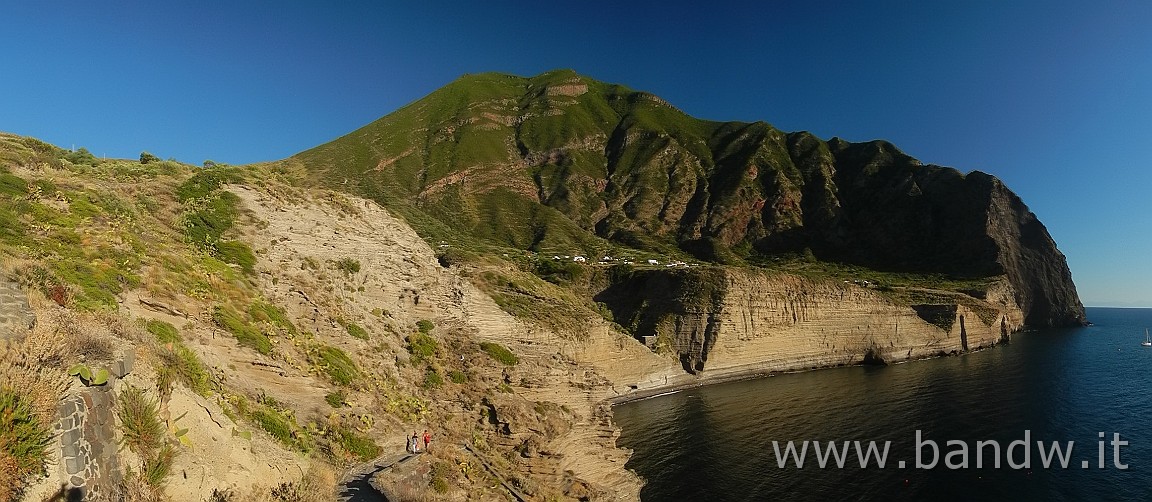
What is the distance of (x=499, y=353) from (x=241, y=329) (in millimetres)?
18221

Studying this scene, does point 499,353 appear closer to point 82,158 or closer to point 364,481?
point 364,481

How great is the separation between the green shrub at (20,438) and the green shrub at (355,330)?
16.4 meters

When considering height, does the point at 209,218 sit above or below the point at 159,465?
above

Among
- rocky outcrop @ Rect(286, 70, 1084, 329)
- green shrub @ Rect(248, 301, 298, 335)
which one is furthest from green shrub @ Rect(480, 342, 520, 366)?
rocky outcrop @ Rect(286, 70, 1084, 329)

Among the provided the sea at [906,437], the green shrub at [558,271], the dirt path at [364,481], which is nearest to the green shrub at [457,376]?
the dirt path at [364,481]

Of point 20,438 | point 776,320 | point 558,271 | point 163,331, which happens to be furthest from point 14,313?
point 558,271

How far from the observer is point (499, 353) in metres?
34.1

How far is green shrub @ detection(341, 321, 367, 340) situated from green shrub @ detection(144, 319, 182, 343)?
29.2 feet

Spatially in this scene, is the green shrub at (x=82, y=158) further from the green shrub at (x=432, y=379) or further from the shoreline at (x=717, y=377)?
the shoreline at (x=717, y=377)

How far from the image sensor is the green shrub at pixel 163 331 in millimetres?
13859

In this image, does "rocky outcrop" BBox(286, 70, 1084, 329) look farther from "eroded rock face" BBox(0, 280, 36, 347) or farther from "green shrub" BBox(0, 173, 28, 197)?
"eroded rock face" BBox(0, 280, 36, 347)

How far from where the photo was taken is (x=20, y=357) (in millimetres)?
8094

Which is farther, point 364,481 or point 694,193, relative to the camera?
point 694,193

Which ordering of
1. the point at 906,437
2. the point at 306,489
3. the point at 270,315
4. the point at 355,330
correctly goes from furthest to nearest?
the point at 906,437, the point at 355,330, the point at 270,315, the point at 306,489
